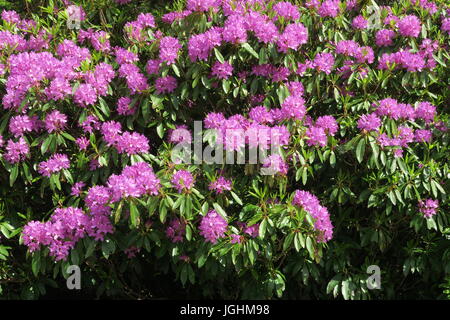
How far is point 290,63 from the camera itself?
11.9 ft

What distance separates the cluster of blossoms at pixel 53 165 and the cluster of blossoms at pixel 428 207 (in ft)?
6.57

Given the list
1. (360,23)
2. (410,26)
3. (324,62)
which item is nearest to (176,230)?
(324,62)

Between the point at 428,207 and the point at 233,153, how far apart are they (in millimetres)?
1160

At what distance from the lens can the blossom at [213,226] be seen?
3.15m

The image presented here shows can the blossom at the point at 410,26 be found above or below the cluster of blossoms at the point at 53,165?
above

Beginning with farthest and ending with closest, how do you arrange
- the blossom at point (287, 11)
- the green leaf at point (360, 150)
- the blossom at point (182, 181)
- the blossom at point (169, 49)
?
the blossom at point (287, 11) → the blossom at point (169, 49) → the green leaf at point (360, 150) → the blossom at point (182, 181)

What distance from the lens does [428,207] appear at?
11.3 feet

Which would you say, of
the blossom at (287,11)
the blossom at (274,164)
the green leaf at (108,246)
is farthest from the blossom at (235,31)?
the green leaf at (108,246)

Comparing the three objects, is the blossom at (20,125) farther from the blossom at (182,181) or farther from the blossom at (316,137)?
the blossom at (316,137)

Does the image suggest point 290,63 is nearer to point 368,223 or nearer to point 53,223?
point 368,223

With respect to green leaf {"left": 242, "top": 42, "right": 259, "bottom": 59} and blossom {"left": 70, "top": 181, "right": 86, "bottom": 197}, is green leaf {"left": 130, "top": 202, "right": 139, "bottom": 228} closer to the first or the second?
blossom {"left": 70, "top": 181, "right": 86, "bottom": 197}

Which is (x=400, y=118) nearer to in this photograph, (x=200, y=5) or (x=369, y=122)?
(x=369, y=122)
